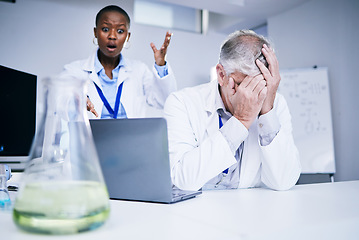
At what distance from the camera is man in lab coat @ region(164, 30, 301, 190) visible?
1.06m

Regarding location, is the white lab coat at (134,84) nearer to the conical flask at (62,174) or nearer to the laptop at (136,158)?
the laptop at (136,158)

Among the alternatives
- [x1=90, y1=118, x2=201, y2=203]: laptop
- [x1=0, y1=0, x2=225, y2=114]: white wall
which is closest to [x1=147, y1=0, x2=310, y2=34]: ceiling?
[x1=0, y1=0, x2=225, y2=114]: white wall

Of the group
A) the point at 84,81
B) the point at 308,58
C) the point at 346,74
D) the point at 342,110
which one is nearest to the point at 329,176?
the point at 342,110

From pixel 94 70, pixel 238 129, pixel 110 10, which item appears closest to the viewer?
pixel 238 129

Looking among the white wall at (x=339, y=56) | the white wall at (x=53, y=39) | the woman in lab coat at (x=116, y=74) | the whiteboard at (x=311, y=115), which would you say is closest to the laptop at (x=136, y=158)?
the woman in lab coat at (x=116, y=74)

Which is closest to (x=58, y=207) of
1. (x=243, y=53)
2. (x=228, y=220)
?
(x=228, y=220)

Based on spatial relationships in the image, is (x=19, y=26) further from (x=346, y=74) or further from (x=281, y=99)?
(x=346, y=74)

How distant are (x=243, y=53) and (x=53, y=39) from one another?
98.3 inches

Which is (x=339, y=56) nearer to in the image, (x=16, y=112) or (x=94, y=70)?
(x=94, y=70)

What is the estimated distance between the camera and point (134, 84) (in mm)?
1752

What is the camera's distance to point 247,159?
127 cm

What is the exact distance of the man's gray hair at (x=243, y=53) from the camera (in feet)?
3.92

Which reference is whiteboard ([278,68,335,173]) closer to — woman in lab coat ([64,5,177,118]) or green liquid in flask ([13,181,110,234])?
woman in lab coat ([64,5,177,118])

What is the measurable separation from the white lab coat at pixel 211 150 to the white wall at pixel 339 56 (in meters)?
2.54
